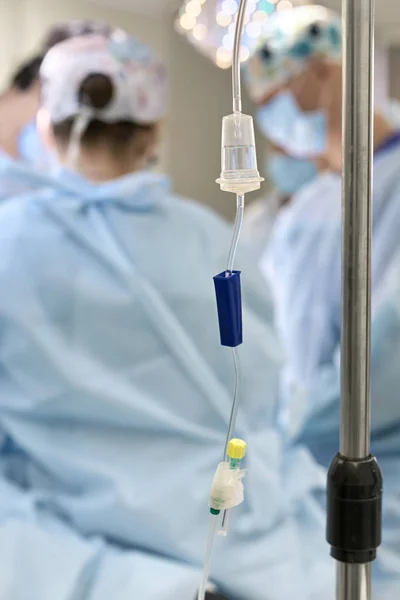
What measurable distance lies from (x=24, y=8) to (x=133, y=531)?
7.22 ft

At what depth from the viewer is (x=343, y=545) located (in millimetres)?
500

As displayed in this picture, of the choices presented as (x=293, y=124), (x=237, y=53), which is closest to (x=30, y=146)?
(x=293, y=124)

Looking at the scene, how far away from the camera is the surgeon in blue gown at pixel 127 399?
39.4 inches

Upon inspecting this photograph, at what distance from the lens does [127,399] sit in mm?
1080

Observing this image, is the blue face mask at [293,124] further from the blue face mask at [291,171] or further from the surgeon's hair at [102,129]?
the surgeon's hair at [102,129]

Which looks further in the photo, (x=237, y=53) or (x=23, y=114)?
(x=23, y=114)

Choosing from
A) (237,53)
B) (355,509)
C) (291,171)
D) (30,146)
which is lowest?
(355,509)

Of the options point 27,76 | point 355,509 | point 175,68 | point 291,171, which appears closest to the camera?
point 355,509

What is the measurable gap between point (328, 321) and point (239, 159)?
1175 mm

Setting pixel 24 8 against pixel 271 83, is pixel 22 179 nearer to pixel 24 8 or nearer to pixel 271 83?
pixel 271 83

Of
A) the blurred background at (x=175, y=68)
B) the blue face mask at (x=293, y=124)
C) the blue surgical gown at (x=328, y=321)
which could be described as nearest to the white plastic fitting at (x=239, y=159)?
the blue surgical gown at (x=328, y=321)

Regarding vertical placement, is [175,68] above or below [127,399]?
above

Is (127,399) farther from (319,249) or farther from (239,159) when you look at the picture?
(319,249)

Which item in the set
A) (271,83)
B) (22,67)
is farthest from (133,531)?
(22,67)
